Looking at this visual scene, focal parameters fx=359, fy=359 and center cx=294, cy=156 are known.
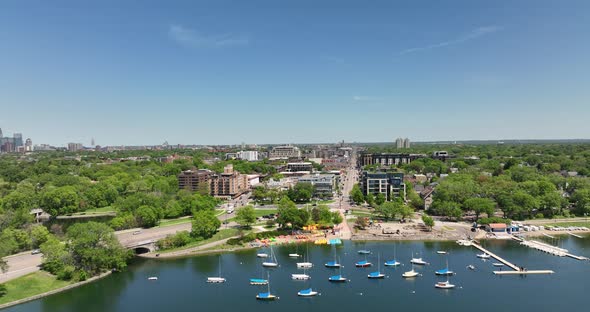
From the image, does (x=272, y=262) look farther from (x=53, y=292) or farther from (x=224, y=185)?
(x=224, y=185)

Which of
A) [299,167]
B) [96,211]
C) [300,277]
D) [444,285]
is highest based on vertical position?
[299,167]

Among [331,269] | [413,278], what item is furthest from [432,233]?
[331,269]

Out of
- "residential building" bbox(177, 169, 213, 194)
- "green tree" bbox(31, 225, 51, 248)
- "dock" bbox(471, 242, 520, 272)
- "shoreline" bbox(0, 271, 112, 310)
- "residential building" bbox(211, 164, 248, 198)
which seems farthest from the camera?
"residential building" bbox(211, 164, 248, 198)

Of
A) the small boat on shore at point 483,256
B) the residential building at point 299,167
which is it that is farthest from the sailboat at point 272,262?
the residential building at point 299,167

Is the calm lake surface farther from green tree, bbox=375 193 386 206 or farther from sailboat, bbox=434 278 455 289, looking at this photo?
green tree, bbox=375 193 386 206

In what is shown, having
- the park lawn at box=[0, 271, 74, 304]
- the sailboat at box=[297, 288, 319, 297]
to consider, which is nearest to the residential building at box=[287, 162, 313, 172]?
the sailboat at box=[297, 288, 319, 297]

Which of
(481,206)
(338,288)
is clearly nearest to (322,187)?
(481,206)
